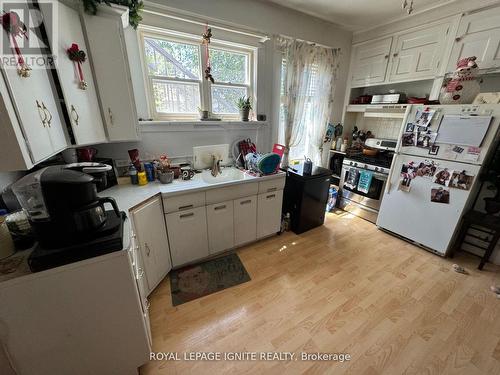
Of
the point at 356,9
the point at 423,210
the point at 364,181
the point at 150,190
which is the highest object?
the point at 356,9

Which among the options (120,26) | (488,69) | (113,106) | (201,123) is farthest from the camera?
(201,123)

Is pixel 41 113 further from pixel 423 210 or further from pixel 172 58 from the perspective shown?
pixel 423 210

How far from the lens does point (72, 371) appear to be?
954mm

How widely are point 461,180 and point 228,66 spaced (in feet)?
8.65

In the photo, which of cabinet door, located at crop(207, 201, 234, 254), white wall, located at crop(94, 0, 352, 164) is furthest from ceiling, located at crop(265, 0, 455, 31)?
cabinet door, located at crop(207, 201, 234, 254)

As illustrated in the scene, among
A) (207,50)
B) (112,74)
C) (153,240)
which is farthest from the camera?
(207,50)

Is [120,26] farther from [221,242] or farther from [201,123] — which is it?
[221,242]

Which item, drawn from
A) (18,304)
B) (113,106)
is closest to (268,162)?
(113,106)

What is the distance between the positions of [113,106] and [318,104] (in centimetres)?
251

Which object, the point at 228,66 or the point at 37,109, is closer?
the point at 37,109

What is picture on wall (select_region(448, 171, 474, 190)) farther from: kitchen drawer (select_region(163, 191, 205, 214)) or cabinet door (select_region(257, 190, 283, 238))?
kitchen drawer (select_region(163, 191, 205, 214))

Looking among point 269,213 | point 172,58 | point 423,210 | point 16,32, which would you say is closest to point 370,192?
point 423,210

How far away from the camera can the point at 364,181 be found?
2740 mm

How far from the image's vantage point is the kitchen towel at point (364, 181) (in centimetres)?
267
